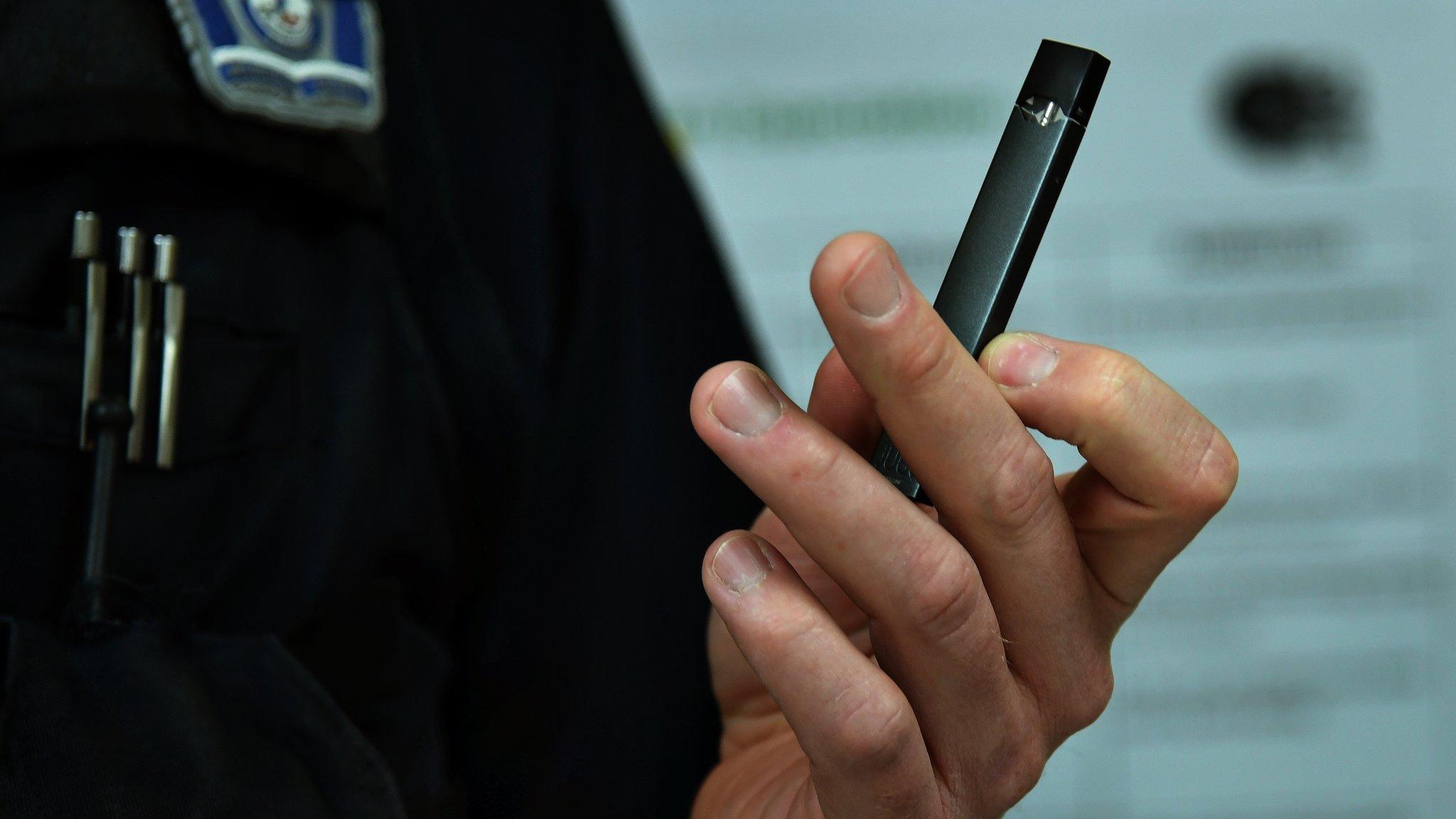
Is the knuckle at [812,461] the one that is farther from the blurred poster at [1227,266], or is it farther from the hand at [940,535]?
the blurred poster at [1227,266]

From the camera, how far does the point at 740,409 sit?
0.27 m

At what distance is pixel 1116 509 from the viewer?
312mm

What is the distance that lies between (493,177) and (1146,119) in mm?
658

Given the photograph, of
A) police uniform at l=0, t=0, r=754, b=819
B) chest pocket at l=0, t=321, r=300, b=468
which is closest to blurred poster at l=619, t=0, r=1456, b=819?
police uniform at l=0, t=0, r=754, b=819

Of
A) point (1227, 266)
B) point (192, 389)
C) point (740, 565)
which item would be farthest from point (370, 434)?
point (1227, 266)

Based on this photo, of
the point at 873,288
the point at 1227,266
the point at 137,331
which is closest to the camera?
the point at 873,288

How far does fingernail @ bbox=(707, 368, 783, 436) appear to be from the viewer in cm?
27

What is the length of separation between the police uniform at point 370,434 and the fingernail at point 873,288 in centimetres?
22

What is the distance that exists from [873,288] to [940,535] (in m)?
0.07

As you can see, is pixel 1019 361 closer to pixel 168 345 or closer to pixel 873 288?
pixel 873 288

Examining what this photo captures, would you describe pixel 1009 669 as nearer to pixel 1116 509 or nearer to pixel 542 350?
pixel 1116 509

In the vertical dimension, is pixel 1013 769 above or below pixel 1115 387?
below

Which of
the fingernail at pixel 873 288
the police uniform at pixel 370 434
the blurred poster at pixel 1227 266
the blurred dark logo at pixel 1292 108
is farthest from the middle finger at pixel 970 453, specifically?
the blurred dark logo at pixel 1292 108

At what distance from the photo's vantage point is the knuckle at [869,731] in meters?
0.29
